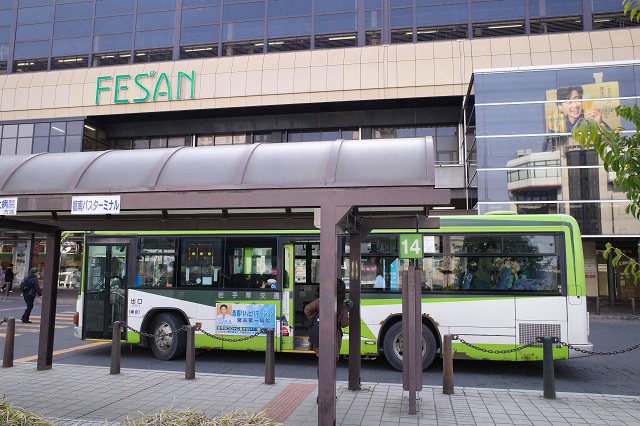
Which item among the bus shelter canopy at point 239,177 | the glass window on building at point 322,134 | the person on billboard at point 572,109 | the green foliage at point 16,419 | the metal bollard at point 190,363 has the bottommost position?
the metal bollard at point 190,363

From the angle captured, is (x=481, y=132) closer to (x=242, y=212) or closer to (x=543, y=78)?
(x=543, y=78)

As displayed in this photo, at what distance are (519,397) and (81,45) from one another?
3285 centimetres

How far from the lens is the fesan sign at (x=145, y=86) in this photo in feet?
94.4

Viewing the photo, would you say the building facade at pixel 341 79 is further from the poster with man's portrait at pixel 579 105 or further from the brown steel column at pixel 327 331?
the brown steel column at pixel 327 331

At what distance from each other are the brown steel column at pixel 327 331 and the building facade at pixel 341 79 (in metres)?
17.3

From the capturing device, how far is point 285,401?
23.5ft

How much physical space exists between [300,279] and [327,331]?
16.3ft

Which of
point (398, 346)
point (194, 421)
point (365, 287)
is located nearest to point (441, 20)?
point (365, 287)

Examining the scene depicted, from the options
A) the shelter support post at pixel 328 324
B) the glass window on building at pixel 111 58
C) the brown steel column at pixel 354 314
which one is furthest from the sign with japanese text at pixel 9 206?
the glass window on building at pixel 111 58

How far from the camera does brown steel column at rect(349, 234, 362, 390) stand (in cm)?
764

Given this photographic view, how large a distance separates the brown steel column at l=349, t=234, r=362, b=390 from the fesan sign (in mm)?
23665

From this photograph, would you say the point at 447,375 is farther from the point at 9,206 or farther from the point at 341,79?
the point at 341,79

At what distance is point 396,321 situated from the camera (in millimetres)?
9914

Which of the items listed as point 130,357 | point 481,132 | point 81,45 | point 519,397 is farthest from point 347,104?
point 519,397
